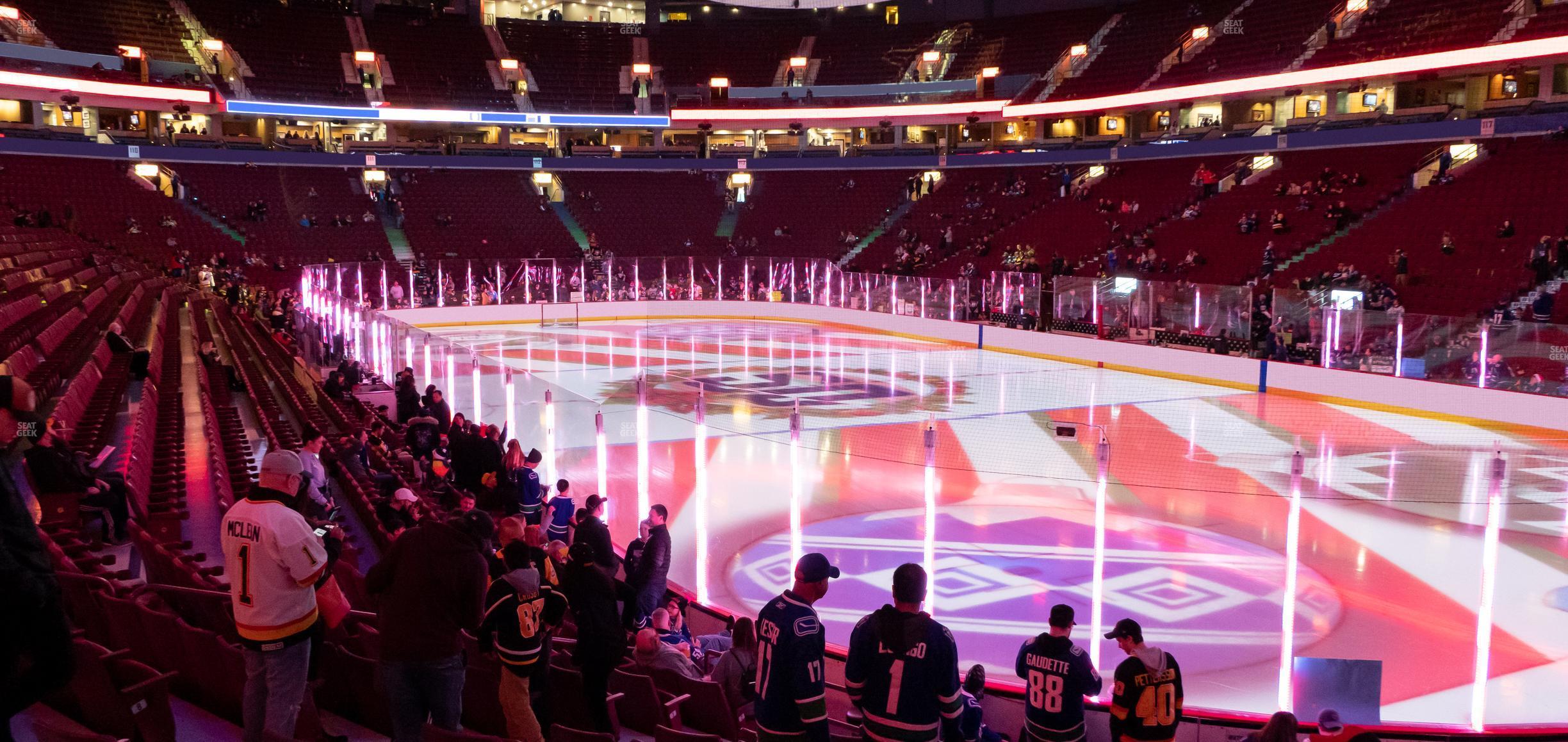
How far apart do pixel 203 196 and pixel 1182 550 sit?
3930 centimetres

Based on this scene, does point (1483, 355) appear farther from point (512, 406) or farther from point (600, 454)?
point (512, 406)

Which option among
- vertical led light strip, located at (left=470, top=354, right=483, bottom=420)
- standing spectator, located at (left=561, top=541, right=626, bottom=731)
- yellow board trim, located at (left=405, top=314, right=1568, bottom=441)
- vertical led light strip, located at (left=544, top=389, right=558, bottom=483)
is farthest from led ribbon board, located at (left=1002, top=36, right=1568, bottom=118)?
standing spectator, located at (left=561, top=541, right=626, bottom=731)

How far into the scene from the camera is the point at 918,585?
397 centimetres

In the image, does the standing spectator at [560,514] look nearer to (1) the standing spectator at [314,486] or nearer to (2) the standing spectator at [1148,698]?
(1) the standing spectator at [314,486]

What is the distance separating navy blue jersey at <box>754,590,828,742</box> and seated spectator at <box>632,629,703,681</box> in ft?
5.32

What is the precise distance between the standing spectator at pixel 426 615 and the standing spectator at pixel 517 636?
0.80ft

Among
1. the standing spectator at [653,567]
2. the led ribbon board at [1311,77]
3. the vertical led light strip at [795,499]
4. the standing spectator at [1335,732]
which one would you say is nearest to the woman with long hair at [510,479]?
the standing spectator at [653,567]

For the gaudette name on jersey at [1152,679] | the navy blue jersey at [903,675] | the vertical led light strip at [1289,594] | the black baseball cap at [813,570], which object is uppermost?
the black baseball cap at [813,570]

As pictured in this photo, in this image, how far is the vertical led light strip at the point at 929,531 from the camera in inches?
358

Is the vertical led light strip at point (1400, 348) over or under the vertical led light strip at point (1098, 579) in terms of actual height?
over

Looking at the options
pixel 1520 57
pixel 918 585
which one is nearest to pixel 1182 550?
pixel 918 585

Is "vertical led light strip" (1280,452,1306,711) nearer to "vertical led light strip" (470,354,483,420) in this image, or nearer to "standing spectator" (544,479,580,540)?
"standing spectator" (544,479,580,540)

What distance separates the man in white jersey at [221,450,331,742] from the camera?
3879 millimetres

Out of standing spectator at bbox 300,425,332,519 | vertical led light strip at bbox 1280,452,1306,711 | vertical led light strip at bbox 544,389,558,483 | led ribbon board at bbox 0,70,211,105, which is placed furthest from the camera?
led ribbon board at bbox 0,70,211,105
